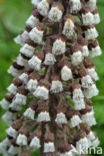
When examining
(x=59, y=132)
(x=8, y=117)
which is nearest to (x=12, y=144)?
(x=8, y=117)

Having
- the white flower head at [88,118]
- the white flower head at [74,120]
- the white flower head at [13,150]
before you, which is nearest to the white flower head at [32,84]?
the white flower head at [74,120]

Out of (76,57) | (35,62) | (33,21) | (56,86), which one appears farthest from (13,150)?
(33,21)

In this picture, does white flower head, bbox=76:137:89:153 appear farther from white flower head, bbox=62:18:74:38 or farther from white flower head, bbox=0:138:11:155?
white flower head, bbox=62:18:74:38

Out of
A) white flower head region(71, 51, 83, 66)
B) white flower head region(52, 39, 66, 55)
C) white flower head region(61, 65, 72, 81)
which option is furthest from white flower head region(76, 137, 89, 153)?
white flower head region(52, 39, 66, 55)

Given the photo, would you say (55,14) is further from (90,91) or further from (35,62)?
(90,91)

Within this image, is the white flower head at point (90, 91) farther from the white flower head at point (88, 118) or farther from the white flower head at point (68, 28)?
the white flower head at point (68, 28)
